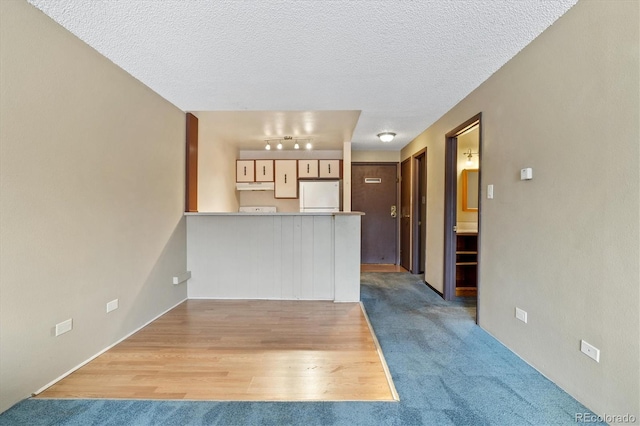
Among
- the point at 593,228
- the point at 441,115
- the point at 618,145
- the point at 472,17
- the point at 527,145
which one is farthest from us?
the point at 441,115

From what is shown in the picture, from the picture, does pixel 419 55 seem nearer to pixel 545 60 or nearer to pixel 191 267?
pixel 545 60

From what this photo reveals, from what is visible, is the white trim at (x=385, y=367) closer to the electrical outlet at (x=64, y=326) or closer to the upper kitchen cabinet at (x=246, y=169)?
the electrical outlet at (x=64, y=326)

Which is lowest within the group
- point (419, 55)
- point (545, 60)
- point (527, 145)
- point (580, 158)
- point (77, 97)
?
point (580, 158)

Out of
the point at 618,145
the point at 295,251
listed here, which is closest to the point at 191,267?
the point at 295,251

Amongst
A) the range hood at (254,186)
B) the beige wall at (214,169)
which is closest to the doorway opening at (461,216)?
the beige wall at (214,169)

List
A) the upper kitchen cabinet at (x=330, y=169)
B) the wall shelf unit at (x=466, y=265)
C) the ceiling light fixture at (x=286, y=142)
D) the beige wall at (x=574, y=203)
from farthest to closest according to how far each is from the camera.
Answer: the upper kitchen cabinet at (x=330, y=169), the ceiling light fixture at (x=286, y=142), the wall shelf unit at (x=466, y=265), the beige wall at (x=574, y=203)

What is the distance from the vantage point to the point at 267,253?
346 cm

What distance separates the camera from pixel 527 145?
2016 mm

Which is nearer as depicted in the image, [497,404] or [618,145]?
[618,145]

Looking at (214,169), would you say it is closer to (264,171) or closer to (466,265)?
(264,171)

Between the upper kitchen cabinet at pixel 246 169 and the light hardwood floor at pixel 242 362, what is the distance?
9.99ft

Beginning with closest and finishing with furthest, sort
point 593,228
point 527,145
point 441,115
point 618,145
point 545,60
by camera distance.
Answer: point 618,145 → point 593,228 → point 545,60 → point 527,145 → point 441,115

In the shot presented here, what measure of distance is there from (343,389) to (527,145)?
84.1 inches

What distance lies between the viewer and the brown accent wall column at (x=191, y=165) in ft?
11.0
